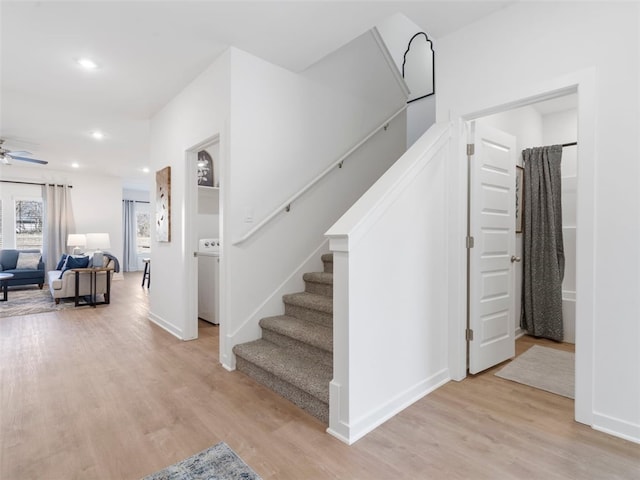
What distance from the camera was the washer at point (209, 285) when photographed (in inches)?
160

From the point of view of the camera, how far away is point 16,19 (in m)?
2.44

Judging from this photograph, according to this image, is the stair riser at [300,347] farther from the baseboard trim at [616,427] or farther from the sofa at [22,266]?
the sofa at [22,266]

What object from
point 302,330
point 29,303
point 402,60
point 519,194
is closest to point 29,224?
point 29,303

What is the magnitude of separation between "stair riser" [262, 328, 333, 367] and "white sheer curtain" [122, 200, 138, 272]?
8.54m

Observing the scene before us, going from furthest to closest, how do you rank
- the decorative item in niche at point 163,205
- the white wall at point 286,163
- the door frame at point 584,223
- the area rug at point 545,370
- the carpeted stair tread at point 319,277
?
the decorative item in niche at point 163,205 < the carpeted stair tread at point 319,277 < the white wall at point 286,163 < the area rug at point 545,370 < the door frame at point 584,223

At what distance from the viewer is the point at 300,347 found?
257 cm

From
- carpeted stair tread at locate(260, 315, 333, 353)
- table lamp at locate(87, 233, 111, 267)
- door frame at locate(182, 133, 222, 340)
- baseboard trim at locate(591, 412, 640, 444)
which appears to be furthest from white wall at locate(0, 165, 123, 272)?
baseboard trim at locate(591, 412, 640, 444)

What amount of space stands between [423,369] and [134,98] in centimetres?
403

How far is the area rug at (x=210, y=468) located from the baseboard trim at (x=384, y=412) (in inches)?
19.3

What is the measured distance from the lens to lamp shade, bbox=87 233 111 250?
7.58 metres

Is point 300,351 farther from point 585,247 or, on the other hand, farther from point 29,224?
point 29,224

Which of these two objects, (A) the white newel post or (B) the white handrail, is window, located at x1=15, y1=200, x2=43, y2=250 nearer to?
(B) the white handrail

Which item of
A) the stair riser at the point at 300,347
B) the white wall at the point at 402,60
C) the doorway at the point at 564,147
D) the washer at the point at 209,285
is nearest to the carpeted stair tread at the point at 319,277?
the stair riser at the point at 300,347

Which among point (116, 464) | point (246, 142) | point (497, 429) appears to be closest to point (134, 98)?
point (246, 142)
